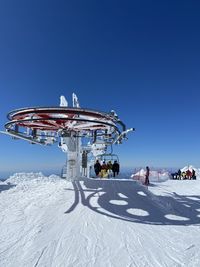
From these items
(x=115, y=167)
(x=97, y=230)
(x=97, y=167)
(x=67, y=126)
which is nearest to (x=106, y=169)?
(x=97, y=167)

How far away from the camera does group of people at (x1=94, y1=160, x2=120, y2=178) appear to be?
2599cm

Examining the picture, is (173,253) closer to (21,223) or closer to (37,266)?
(37,266)

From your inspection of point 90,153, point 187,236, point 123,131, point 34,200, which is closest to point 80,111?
point 123,131

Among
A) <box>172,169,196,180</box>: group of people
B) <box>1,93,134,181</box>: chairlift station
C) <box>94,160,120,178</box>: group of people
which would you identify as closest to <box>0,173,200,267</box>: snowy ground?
<box>1,93,134,181</box>: chairlift station

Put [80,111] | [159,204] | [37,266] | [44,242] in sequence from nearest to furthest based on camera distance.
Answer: [37,266]
[44,242]
[80,111]
[159,204]

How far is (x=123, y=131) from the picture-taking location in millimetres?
15227

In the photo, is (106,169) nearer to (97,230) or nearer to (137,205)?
(137,205)

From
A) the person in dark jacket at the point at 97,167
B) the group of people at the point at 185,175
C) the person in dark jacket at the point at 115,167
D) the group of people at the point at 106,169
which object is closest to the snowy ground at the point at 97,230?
the person in dark jacket at the point at 115,167

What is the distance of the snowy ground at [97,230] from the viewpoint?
711 centimetres

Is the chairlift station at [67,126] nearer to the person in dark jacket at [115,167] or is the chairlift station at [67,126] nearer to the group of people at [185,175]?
the person in dark jacket at [115,167]

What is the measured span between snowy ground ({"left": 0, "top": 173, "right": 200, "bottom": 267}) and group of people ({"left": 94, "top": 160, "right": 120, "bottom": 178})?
10.5m

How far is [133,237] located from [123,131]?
7463 millimetres

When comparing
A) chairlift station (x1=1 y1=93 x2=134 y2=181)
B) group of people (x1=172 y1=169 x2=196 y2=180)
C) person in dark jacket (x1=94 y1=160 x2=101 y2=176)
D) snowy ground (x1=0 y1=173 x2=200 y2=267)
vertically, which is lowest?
snowy ground (x1=0 y1=173 x2=200 y2=267)

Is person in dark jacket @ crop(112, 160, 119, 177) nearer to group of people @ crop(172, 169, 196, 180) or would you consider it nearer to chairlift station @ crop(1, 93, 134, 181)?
chairlift station @ crop(1, 93, 134, 181)
